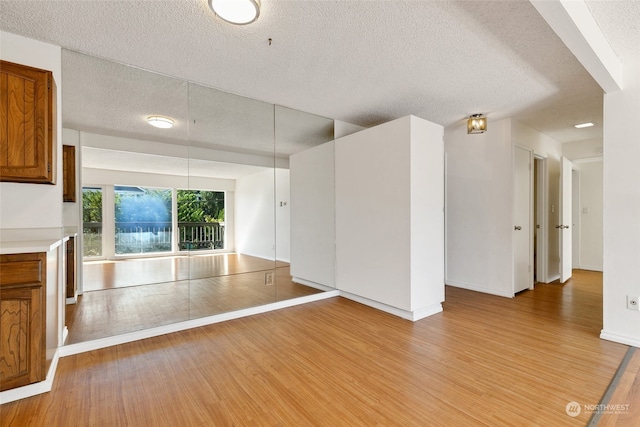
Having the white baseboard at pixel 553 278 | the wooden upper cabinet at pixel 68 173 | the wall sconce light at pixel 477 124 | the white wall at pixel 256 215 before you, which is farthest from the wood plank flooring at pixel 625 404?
the wooden upper cabinet at pixel 68 173

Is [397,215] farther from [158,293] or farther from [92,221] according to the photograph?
[92,221]

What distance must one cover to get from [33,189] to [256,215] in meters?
1.94

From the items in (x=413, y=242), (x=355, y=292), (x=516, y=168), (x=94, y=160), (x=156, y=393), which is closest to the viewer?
(x=156, y=393)

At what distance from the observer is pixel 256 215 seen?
11.5 ft

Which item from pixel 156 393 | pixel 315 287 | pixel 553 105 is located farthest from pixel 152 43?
pixel 553 105

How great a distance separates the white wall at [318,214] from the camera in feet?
13.2

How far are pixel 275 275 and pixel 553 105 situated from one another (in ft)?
13.2

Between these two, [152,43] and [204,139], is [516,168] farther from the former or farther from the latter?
[152,43]

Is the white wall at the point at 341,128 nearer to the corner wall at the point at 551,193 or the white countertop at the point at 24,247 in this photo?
the corner wall at the point at 551,193

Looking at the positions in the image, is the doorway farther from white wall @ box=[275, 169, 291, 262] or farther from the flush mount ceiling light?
the flush mount ceiling light

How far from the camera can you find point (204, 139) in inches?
124

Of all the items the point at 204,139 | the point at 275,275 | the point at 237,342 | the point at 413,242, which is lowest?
the point at 237,342

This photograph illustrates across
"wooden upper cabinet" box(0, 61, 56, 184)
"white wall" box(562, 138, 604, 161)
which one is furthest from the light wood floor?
"white wall" box(562, 138, 604, 161)

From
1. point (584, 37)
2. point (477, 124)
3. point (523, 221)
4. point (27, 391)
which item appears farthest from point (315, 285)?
point (584, 37)
